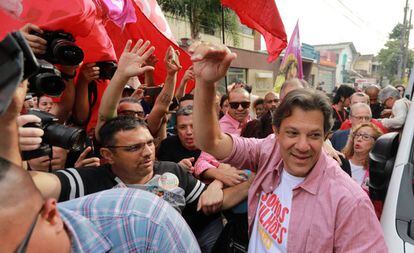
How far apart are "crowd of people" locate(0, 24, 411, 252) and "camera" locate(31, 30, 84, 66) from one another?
0.06m

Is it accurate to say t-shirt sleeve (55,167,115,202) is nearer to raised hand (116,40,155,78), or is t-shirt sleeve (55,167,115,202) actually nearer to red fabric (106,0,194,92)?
raised hand (116,40,155,78)

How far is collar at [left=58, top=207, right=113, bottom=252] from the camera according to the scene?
0.85m

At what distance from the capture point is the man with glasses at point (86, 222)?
67 cm

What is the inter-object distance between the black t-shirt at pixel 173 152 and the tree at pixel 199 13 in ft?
35.9

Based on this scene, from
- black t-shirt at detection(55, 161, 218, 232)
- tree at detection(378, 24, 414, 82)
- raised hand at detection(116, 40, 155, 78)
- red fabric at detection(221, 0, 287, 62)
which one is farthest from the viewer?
tree at detection(378, 24, 414, 82)

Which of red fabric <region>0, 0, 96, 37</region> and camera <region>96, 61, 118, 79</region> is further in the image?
camera <region>96, 61, 118, 79</region>

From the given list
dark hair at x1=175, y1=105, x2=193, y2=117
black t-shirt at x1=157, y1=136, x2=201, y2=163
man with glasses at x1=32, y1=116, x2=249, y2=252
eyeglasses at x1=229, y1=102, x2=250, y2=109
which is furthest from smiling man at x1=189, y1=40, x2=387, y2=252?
eyeglasses at x1=229, y1=102, x2=250, y2=109

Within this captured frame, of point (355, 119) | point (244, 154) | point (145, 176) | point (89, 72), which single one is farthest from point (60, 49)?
point (355, 119)

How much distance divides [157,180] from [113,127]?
0.41 metres

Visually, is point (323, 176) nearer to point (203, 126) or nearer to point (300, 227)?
point (300, 227)

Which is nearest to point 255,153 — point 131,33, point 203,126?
point 203,126

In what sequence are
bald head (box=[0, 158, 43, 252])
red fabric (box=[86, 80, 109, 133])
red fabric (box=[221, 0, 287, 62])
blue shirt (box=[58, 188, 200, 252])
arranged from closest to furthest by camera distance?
bald head (box=[0, 158, 43, 252]), blue shirt (box=[58, 188, 200, 252]), red fabric (box=[86, 80, 109, 133]), red fabric (box=[221, 0, 287, 62])

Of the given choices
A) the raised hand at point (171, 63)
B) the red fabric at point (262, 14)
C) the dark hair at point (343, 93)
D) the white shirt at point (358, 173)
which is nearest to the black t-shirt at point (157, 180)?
the raised hand at point (171, 63)

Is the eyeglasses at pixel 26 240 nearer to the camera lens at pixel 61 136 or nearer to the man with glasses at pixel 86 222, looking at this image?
the man with glasses at pixel 86 222
